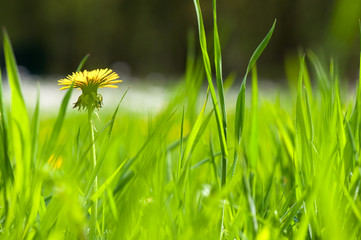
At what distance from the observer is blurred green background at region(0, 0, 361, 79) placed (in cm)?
1055

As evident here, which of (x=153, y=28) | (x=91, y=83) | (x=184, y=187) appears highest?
(x=91, y=83)

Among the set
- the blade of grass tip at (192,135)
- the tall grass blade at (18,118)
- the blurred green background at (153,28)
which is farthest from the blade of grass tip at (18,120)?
the blurred green background at (153,28)

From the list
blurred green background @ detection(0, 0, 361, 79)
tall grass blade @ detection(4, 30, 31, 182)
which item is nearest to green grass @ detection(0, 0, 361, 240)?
tall grass blade @ detection(4, 30, 31, 182)

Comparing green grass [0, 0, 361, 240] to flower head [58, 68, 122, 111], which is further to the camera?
flower head [58, 68, 122, 111]

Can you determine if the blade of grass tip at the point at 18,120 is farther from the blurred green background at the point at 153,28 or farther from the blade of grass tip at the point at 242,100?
the blurred green background at the point at 153,28

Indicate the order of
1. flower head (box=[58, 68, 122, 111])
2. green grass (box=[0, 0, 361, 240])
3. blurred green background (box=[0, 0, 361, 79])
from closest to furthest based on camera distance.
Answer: green grass (box=[0, 0, 361, 240])
flower head (box=[58, 68, 122, 111])
blurred green background (box=[0, 0, 361, 79])

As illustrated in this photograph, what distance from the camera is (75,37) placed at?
1353 centimetres

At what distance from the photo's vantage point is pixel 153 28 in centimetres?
1173

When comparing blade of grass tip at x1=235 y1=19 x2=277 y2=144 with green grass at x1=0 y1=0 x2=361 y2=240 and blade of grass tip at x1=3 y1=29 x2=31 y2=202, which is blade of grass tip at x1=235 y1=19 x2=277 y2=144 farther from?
blade of grass tip at x1=3 y1=29 x2=31 y2=202

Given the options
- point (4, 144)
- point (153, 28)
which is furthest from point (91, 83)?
point (153, 28)

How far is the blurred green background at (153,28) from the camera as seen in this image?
34.6 ft

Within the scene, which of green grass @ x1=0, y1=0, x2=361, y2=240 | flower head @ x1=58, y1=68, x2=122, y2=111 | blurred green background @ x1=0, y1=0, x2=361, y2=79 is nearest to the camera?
green grass @ x1=0, y1=0, x2=361, y2=240

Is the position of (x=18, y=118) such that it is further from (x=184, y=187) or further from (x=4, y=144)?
(x=184, y=187)

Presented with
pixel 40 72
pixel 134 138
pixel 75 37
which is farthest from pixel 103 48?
pixel 134 138
